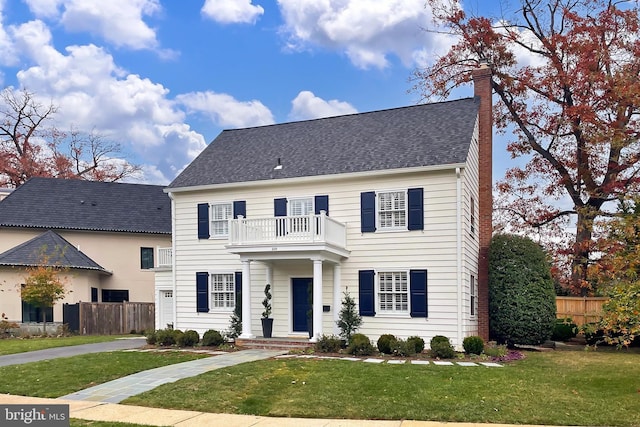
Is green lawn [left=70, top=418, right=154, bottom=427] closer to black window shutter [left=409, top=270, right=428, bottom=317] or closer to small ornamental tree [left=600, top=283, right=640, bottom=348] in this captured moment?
small ornamental tree [left=600, top=283, right=640, bottom=348]

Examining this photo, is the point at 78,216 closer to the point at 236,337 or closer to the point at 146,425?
the point at 236,337

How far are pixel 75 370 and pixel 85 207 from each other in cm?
2021

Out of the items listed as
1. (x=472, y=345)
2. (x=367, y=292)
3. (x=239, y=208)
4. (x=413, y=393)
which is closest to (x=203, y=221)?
(x=239, y=208)

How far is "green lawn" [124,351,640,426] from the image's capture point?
10180mm

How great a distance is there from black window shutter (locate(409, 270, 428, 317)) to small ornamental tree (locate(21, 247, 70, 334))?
16.4m

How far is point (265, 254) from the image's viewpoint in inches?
771

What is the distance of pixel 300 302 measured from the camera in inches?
818

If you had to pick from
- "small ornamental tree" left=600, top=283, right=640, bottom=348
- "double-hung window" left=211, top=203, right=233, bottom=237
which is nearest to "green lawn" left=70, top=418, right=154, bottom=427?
"small ornamental tree" left=600, top=283, right=640, bottom=348

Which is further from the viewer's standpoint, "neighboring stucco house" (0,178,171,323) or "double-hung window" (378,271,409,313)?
"neighboring stucco house" (0,178,171,323)

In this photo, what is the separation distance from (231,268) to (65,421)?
41.1ft

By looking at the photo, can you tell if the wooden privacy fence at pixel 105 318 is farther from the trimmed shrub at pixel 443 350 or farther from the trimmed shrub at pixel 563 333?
the trimmed shrub at pixel 563 333

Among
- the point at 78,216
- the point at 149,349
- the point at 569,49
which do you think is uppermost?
the point at 569,49

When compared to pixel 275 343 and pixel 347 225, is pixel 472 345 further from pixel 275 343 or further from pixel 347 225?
pixel 275 343

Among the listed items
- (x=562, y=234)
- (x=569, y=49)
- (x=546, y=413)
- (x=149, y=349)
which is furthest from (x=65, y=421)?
(x=569, y=49)
